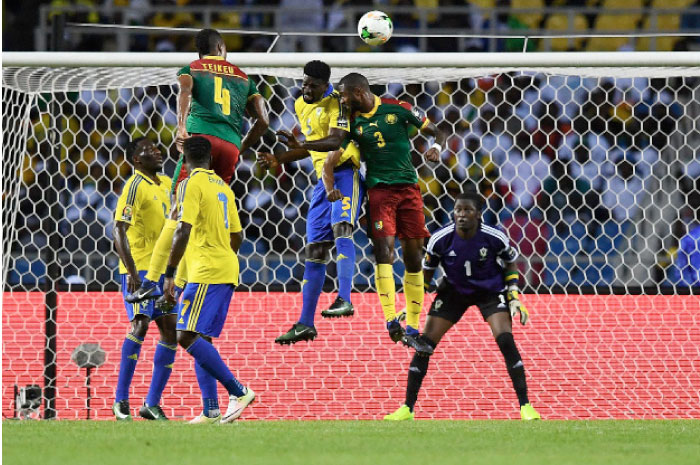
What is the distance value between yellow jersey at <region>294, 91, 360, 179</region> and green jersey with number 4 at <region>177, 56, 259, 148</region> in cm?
58

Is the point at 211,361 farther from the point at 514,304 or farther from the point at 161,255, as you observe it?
the point at 514,304

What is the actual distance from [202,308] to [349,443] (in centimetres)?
156

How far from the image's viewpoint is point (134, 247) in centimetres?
802

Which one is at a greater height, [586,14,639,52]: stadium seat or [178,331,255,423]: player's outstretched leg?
[586,14,639,52]: stadium seat

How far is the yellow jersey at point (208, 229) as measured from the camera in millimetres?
6814

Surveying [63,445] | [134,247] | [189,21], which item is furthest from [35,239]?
[63,445]

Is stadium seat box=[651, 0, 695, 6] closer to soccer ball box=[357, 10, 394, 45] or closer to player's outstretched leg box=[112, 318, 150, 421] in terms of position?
soccer ball box=[357, 10, 394, 45]

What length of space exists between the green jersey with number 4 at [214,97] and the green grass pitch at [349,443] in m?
1.83

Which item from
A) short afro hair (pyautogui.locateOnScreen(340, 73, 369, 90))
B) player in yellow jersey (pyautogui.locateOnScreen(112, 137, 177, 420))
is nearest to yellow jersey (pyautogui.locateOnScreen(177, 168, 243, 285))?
player in yellow jersey (pyautogui.locateOnScreen(112, 137, 177, 420))

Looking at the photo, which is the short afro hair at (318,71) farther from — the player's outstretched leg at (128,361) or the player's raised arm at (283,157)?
the player's outstretched leg at (128,361)

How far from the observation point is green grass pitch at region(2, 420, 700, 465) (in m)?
4.94

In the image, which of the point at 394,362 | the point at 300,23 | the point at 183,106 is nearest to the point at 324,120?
the point at 183,106

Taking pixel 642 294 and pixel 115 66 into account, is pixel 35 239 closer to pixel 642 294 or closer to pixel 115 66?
pixel 115 66

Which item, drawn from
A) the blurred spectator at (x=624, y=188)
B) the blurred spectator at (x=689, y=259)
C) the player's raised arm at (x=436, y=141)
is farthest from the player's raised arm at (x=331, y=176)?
the blurred spectator at (x=624, y=188)
